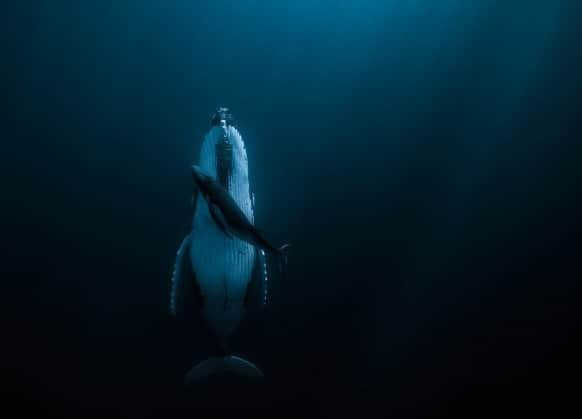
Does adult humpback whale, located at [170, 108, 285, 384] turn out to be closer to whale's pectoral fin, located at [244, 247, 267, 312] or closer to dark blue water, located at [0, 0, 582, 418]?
whale's pectoral fin, located at [244, 247, 267, 312]

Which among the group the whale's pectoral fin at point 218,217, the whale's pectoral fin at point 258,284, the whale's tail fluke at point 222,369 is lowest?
the whale's tail fluke at point 222,369

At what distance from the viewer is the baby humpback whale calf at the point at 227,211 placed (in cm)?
290

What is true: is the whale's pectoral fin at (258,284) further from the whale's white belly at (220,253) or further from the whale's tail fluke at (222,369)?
the whale's tail fluke at (222,369)

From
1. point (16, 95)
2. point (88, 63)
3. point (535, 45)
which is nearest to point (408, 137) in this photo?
point (535, 45)

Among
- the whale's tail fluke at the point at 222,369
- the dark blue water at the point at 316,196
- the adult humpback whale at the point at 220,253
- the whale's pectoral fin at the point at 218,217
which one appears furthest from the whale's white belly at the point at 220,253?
the dark blue water at the point at 316,196

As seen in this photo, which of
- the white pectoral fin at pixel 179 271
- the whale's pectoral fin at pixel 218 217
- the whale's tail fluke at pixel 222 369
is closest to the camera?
the whale's pectoral fin at pixel 218 217

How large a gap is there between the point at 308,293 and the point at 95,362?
2.50 m

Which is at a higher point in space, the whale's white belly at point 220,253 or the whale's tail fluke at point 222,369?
the whale's white belly at point 220,253

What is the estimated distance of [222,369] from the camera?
376 centimetres

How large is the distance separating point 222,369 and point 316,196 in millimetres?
2319

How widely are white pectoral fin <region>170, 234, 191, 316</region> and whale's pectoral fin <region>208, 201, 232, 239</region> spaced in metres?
0.48

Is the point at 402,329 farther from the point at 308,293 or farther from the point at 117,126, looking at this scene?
the point at 117,126

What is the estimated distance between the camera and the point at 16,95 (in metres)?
4.72

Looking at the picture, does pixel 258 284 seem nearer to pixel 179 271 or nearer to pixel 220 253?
pixel 220 253
